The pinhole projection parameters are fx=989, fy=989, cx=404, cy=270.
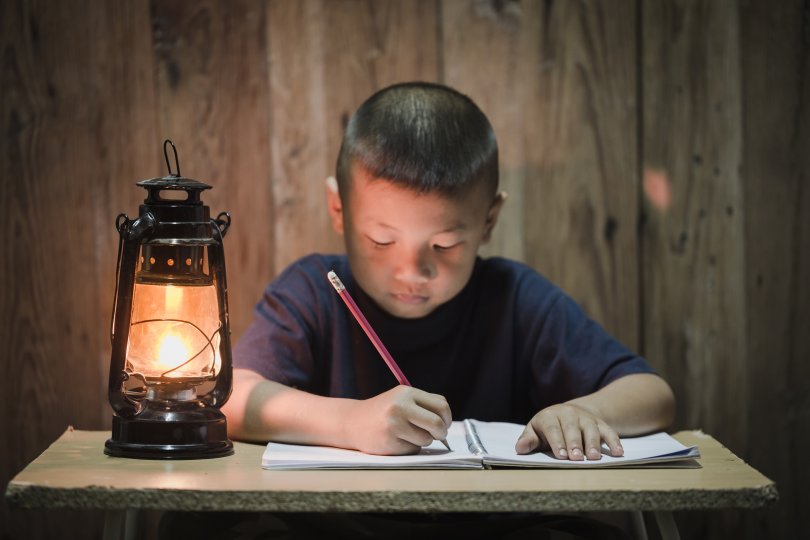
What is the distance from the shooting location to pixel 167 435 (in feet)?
4.04

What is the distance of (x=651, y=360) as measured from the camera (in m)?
1.87

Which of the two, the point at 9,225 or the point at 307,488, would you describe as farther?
the point at 9,225

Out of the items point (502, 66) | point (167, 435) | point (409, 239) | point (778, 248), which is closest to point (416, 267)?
point (409, 239)

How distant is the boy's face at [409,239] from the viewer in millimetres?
1438

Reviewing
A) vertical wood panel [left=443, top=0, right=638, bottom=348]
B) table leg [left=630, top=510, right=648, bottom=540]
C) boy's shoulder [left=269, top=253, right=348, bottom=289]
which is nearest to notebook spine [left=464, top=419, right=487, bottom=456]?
table leg [left=630, top=510, right=648, bottom=540]

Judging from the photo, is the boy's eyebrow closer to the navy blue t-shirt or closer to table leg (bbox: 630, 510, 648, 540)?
the navy blue t-shirt

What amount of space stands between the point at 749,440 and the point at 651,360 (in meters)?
0.24

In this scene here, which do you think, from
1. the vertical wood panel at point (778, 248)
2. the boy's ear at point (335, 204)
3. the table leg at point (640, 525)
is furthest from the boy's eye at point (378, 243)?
the vertical wood panel at point (778, 248)

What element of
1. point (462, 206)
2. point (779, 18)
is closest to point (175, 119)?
point (462, 206)

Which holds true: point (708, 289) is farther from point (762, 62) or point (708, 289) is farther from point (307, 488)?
point (307, 488)

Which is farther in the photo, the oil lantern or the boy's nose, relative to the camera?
the boy's nose

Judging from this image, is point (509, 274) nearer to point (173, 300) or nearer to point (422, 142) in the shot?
point (422, 142)

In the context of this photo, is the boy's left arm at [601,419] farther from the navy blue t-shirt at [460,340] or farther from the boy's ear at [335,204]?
the boy's ear at [335,204]

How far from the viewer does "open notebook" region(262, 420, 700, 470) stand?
3.82 ft
